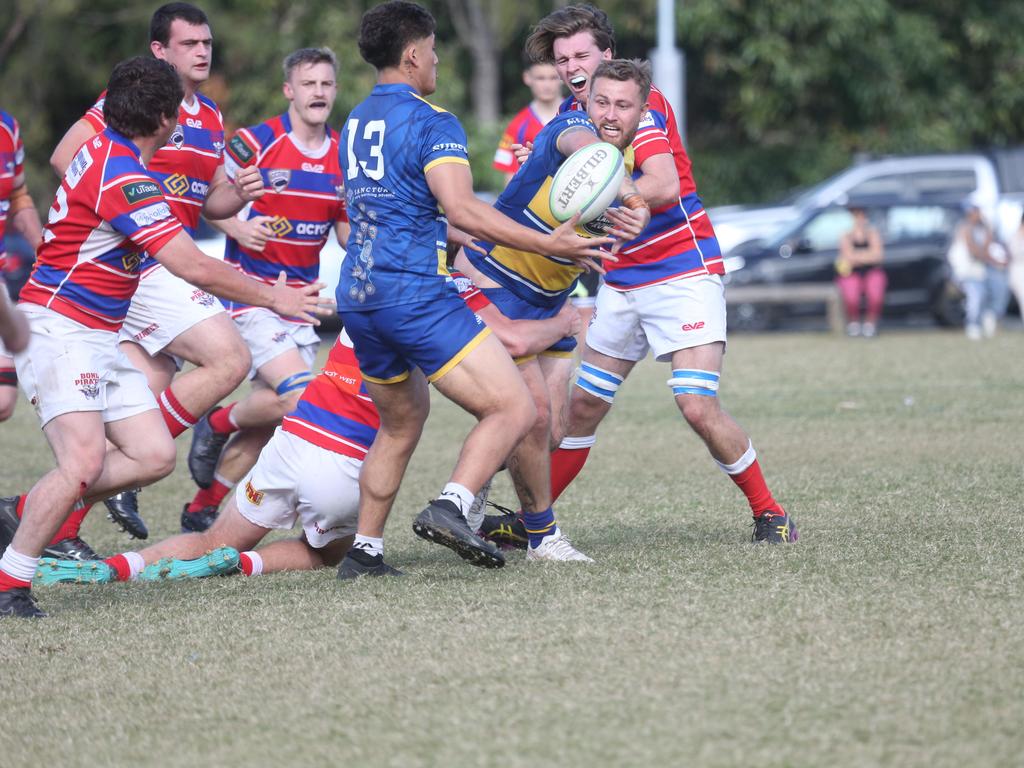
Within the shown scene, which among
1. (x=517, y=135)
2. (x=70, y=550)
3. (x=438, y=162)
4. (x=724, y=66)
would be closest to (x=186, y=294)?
(x=70, y=550)

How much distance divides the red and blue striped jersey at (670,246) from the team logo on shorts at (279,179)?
218 cm

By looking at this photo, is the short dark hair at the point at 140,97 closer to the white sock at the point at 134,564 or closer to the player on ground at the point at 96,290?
the player on ground at the point at 96,290

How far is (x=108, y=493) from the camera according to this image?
629 cm

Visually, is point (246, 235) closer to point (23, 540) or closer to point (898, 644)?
point (23, 540)

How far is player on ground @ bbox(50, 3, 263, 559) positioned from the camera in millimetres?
7453

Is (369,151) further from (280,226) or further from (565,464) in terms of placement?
(280,226)

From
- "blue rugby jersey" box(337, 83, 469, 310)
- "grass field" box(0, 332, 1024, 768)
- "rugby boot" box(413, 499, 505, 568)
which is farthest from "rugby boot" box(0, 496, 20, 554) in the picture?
"rugby boot" box(413, 499, 505, 568)

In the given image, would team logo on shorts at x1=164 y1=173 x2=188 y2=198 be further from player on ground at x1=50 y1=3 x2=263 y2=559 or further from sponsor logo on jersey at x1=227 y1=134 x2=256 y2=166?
sponsor logo on jersey at x1=227 y1=134 x2=256 y2=166

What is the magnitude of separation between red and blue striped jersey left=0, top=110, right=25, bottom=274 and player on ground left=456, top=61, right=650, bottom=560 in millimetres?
3037

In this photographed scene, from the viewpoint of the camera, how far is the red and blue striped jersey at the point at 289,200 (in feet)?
27.1

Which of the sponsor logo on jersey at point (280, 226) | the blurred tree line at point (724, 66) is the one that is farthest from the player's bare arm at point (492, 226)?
the blurred tree line at point (724, 66)

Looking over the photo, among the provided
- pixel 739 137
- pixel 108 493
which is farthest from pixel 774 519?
pixel 739 137

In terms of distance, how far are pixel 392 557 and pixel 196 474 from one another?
1.97 meters

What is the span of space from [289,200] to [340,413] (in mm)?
2467
